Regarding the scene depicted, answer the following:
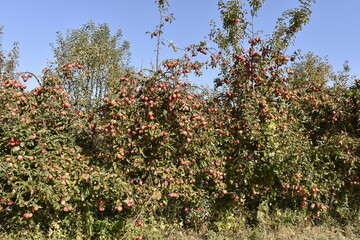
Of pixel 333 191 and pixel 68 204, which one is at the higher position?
pixel 333 191

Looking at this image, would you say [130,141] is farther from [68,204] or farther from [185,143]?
[68,204]

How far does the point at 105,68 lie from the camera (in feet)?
29.3

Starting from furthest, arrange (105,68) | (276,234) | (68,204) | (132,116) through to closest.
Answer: (105,68) → (276,234) → (132,116) → (68,204)

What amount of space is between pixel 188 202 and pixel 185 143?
1.18 meters

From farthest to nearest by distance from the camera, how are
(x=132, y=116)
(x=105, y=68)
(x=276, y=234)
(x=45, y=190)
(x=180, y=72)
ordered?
(x=105, y=68) < (x=276, y=234) < (x=180, y=72) < (x=132, y=116) < (x=45, y=190)

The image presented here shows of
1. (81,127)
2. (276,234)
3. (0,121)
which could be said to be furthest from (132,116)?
(276,234)

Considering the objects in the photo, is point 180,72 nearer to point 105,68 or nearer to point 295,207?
point 295,207

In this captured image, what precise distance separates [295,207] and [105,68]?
6.19 m

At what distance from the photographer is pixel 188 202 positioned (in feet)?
16.2

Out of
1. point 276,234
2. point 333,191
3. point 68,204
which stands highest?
point 333,191

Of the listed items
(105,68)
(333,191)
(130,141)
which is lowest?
(333,191)

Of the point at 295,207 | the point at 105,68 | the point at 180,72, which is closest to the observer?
the point at 180,72

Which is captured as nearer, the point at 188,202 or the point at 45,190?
the point at 45,190

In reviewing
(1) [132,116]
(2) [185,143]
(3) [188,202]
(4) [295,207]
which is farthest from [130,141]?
(4) [295,207]
